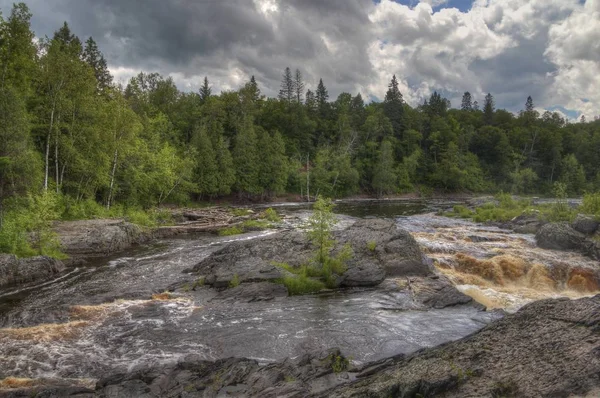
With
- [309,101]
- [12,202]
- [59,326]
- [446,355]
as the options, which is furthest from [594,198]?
[309,101]

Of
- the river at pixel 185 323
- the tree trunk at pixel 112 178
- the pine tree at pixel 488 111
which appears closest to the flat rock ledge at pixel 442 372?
the river at pixel 185 323

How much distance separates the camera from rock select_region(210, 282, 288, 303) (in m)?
16.2

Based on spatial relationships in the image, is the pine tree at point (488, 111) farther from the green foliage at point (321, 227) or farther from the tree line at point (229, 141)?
the green foliage at point (321, 227)

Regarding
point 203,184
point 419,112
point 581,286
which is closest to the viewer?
point 581,286

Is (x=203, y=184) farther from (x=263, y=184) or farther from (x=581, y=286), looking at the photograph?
(x=581, y=286)

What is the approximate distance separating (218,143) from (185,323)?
57056mm

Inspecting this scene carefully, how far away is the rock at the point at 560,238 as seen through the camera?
25.4m

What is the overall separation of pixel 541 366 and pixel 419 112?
116079 millimetres

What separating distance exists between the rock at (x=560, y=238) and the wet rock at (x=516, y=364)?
63.7ft

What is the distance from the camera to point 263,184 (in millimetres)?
70938

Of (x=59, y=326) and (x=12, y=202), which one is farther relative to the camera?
(x=12, y=202)

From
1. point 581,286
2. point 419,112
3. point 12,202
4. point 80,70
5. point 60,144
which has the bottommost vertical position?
point 581,286

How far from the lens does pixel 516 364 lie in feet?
23.5

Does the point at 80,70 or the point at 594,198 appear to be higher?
the point at 80,70
